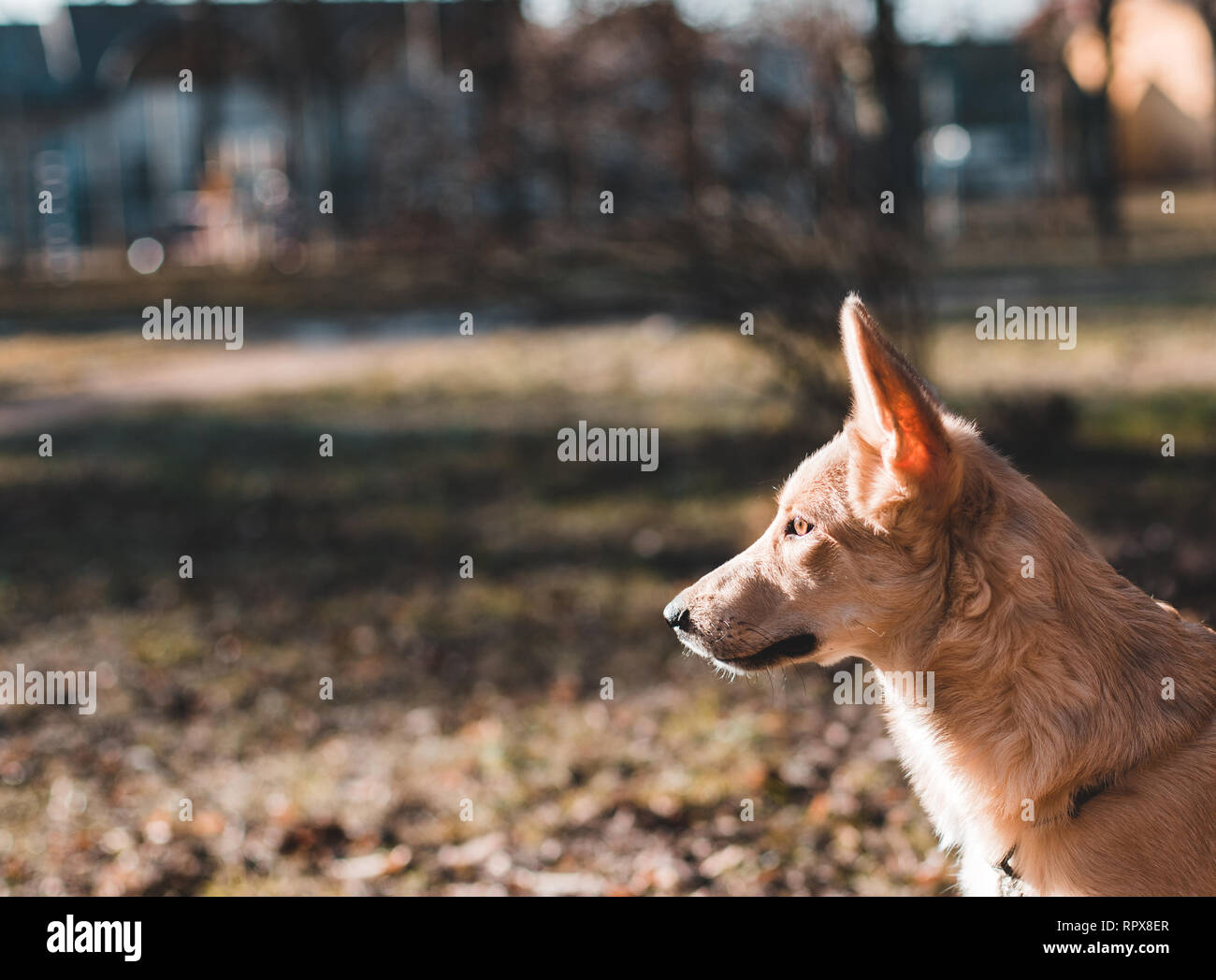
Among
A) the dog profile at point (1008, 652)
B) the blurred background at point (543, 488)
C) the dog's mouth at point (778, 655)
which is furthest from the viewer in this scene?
the blurred background at point (543, 488)

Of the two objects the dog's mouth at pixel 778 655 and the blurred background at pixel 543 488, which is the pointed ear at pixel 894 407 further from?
the blurred background at pixel 543 488

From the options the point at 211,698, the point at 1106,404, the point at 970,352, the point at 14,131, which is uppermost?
the point at 14,131

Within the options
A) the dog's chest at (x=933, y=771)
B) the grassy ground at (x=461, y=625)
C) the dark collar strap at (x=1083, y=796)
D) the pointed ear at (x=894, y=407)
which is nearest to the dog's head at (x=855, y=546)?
the pointed ear at (x=894, y=407)

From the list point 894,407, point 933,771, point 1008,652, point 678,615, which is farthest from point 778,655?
point 894,407

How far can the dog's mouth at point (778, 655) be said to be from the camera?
3.23 meters

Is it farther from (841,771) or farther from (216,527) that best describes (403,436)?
(841,771)

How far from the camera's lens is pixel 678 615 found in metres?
3.36

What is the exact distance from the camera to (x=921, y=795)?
10.8 feet

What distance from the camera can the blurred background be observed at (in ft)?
17.6

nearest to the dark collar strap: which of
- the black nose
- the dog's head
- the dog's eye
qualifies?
the dog's head

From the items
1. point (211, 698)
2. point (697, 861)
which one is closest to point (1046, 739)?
point (697, 861)

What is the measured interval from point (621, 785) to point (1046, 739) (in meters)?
3.05

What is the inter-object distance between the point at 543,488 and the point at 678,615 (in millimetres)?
7395

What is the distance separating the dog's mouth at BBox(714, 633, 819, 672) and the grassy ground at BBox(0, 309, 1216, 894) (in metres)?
1.38
